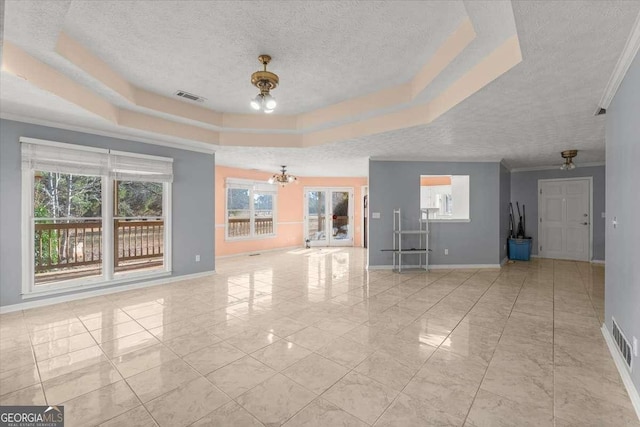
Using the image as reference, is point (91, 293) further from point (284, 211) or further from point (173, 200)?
point (284, 211)

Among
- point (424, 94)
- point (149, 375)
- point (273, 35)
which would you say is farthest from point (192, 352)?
point (424, 94)

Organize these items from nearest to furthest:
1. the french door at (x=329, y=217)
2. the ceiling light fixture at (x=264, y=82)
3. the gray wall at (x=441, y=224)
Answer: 1. the ceiling light fixture at (x=264, y=82)
2. the gray wall at (x=441, y=224)
3. the french door at (x=329, y=217)

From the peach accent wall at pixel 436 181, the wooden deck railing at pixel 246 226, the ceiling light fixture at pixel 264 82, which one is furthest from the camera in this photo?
the peach accent wall at pixel 436 181

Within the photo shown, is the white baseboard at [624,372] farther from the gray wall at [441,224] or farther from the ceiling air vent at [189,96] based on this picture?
the ceiling air vent at [189,96]

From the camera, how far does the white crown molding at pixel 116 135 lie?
3463 millimetres

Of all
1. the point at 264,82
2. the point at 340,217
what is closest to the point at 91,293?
the point at 264,82

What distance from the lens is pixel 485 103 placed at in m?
2.90

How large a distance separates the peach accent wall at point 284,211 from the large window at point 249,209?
0.52ft

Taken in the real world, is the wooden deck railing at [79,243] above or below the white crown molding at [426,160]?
below

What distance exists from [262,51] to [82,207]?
11.7 ft

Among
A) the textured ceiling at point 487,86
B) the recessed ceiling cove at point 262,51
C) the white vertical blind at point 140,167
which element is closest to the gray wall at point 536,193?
the textured ceiling at point 487,86

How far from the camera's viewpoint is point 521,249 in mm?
6688

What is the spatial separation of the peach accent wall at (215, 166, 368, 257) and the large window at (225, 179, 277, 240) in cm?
16

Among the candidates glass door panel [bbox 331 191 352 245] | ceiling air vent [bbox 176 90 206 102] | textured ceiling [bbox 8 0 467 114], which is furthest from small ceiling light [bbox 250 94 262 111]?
glass door panel [bbox 331 191 352 245]
